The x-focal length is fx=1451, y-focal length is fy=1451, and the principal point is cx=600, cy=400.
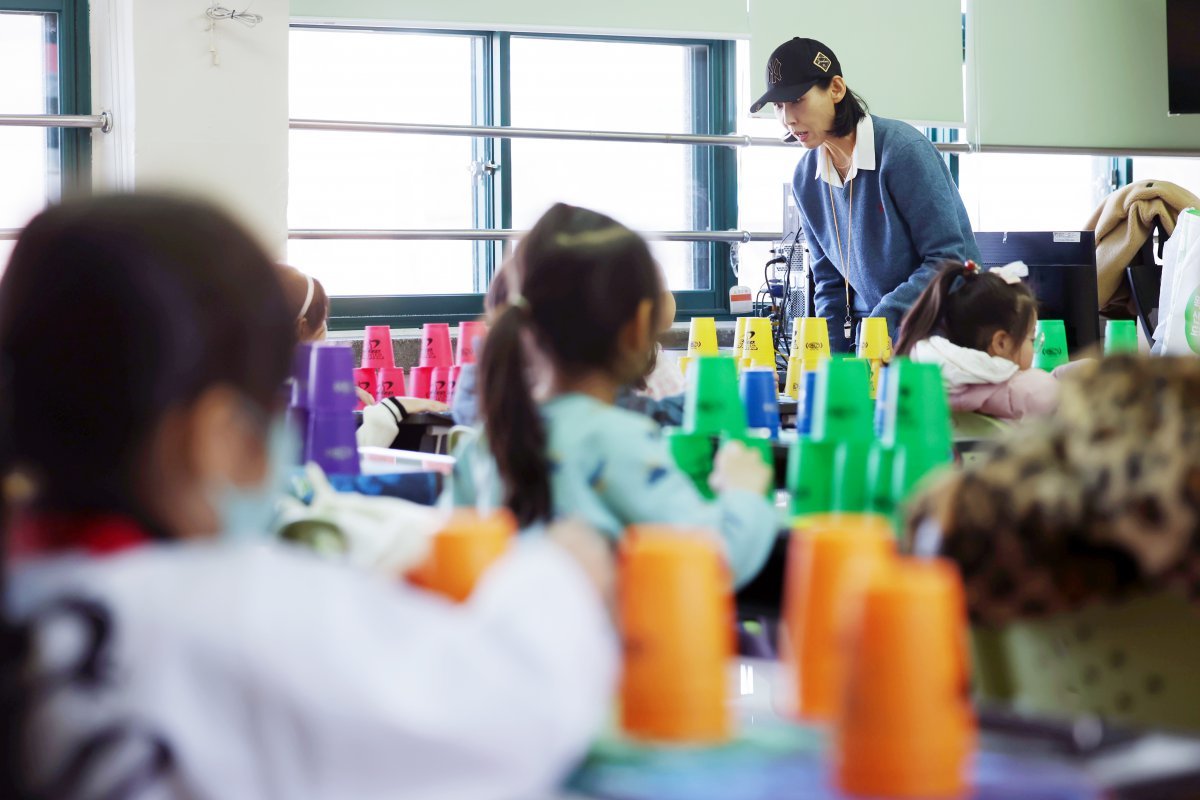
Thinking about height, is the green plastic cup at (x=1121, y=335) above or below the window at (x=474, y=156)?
below

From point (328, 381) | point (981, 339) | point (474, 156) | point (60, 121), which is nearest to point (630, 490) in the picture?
point (328, 381)

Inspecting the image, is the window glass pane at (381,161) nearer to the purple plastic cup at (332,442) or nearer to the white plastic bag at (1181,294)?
the white plastic bag at (1181,294)

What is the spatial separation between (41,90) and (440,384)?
2018 mm

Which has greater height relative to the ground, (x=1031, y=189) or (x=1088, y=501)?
(x=1031, y=189)

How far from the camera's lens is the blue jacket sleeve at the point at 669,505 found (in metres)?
1.59

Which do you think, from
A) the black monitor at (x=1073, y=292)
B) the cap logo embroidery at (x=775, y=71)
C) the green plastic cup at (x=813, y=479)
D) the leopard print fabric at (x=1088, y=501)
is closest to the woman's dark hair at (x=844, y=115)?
the cap logo embroidery at (x=775, y=71)

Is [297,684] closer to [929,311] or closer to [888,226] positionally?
[929,311]

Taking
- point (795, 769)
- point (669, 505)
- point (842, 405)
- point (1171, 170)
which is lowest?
point (795, 769)

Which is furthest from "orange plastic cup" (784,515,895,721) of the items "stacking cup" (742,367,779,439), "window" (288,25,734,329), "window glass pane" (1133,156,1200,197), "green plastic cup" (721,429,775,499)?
"window glass pane" (1133,156,1200,197)

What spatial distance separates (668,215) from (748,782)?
4831mm

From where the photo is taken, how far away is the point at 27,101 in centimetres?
458

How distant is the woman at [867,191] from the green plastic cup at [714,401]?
1.80 m

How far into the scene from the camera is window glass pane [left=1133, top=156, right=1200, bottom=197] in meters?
6.41

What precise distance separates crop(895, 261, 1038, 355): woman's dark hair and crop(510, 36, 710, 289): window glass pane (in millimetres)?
2136
